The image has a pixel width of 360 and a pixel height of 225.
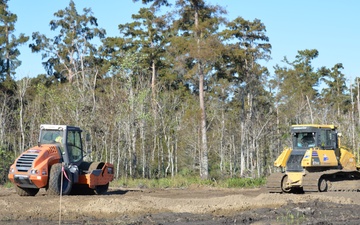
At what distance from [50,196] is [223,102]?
28.6 metres

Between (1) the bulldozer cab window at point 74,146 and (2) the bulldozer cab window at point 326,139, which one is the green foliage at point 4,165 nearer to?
(1) the bulldozer cab window at point 74,146

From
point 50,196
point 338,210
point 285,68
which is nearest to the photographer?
point 338,210

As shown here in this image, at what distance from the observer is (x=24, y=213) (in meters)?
15.4

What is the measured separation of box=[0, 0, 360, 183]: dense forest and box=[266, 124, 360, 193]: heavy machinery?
917cm

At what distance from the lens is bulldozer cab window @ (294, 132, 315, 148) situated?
78.0ft

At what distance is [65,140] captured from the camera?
19.9 m

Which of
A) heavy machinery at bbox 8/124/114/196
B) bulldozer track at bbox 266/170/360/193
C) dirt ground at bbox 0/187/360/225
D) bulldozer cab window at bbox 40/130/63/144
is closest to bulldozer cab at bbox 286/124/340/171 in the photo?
bulldozer track at bbox 266/170/360/193

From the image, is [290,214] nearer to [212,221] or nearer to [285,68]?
[212,221]

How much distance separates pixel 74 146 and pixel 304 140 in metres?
9.51

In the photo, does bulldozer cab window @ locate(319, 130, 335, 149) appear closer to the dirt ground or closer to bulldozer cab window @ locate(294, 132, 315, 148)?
bulldozer cab window @ locate(294, 132, 315, 148)

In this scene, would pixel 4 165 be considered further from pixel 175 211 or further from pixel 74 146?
pixel 175 211

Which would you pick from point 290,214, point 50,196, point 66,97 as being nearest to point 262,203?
point 290,214

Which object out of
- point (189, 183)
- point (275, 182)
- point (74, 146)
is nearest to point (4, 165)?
point (189, 183)

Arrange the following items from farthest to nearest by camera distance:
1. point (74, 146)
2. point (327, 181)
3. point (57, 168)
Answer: point (327, 181), point (74, 146), point (57, 168)
